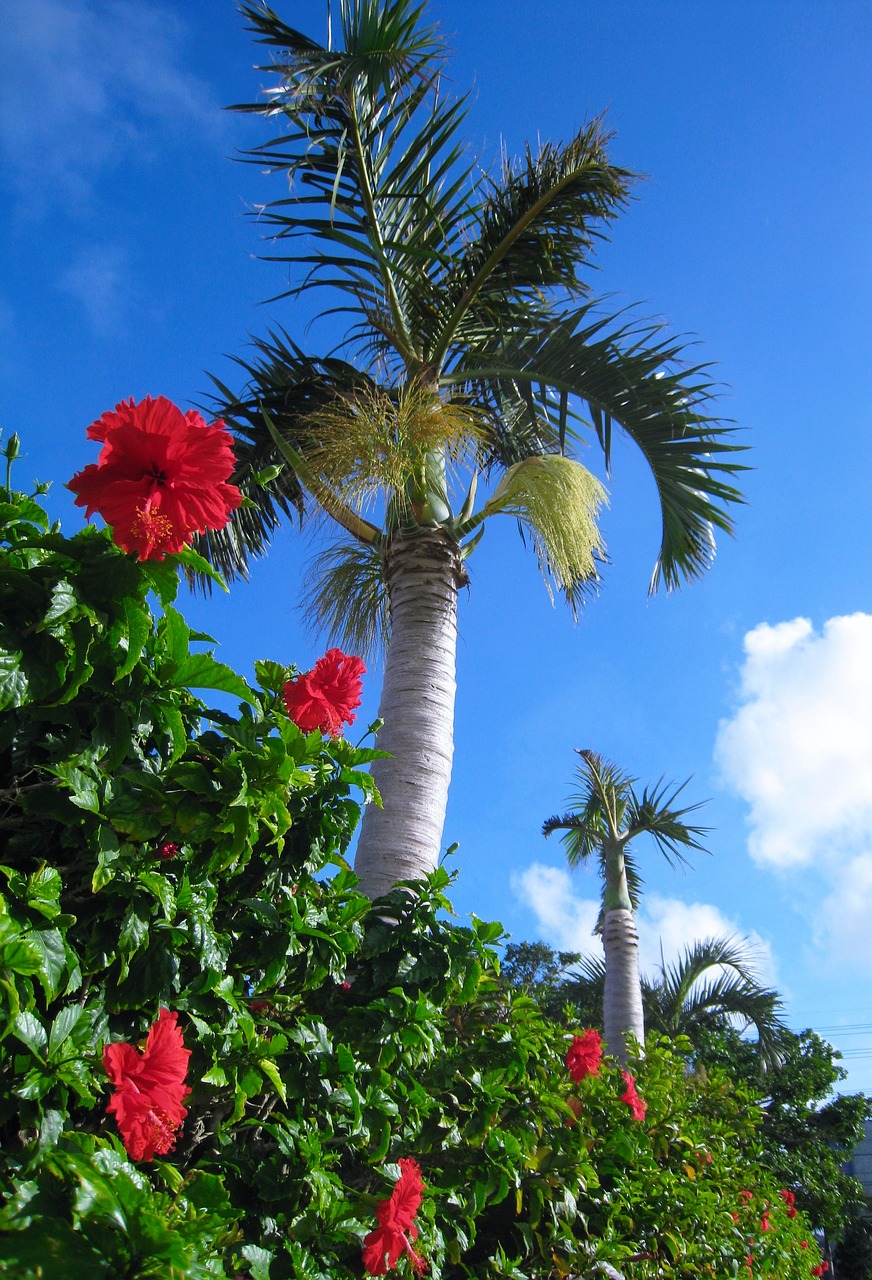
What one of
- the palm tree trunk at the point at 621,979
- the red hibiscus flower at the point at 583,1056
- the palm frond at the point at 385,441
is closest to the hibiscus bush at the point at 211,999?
the red hibiscus flower at the point at 583,1056

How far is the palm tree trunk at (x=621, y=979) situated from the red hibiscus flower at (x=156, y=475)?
842 cm

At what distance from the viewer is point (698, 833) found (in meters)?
10.6

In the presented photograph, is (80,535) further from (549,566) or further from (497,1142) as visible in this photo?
(549,566)

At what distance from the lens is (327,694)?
2326 millimetres

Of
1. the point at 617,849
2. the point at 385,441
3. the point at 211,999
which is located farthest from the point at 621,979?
the point at 211,999

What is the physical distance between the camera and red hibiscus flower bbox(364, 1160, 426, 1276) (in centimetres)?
192

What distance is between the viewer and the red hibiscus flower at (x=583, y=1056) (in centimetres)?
341

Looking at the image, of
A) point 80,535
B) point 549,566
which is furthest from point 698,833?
point 80,535

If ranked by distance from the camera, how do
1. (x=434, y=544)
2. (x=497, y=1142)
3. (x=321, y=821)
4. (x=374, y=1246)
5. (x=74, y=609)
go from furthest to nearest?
(x=434, y=544) < (x=497, y=1142) < (x=321, y=821) < (x=374, y=1246) < (x=74, y=609)

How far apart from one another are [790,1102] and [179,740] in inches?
586

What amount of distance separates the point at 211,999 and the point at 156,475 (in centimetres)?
104

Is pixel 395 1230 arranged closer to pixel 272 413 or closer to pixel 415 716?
pixel 415 716

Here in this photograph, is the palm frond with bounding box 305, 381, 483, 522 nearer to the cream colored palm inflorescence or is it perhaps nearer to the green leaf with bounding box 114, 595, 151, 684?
the cream colored palm inflorescence

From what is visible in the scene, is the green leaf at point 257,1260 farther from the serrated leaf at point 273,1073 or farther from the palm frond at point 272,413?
the palm frond at point 272,413
